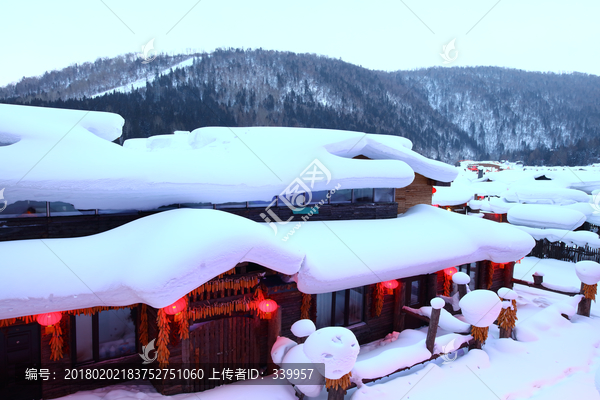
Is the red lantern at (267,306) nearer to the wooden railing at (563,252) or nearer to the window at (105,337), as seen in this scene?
the window at (105,337)

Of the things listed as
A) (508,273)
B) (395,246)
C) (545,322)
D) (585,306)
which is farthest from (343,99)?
(395,246)

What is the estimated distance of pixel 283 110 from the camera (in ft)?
222

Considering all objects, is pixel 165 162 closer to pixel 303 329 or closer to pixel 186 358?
pixel 186 358

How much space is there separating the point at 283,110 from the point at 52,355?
64.4 m

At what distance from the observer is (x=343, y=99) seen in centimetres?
8375

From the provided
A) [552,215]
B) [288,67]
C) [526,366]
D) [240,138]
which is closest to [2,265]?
[240,138]

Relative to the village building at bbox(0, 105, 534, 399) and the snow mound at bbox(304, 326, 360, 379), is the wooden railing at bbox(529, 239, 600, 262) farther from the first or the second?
the snow mound at bbox(304, 326, 360, 379)

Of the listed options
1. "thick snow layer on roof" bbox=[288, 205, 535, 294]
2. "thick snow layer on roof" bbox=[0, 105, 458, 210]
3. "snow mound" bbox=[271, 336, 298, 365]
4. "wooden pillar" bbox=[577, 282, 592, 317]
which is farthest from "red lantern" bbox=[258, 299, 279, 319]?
"wooden pillar" bbox=[577, 282, 592, 317]

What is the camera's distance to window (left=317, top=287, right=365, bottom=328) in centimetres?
1066

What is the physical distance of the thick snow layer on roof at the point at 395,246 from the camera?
336 inches

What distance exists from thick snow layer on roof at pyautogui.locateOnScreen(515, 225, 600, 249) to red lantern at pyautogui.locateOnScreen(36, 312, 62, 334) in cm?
2582

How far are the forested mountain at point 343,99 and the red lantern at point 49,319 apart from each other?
3718 centimetres

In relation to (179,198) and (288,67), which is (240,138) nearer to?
(179,198)

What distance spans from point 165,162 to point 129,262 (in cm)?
308
